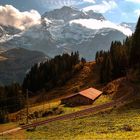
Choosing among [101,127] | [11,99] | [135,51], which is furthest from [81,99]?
[11,99]

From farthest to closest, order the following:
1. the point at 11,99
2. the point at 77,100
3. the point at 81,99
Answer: the point at 11,99 → the point at 77,100 → the point at 81,99

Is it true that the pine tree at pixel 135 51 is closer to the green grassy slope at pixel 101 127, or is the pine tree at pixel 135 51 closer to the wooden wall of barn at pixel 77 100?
the wooden wall of barn at pixel 77 100

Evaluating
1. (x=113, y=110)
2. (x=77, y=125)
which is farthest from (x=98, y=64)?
(x=77, y=125)

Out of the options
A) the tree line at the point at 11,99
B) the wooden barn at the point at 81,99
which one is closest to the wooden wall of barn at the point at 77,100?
the wooden barn at the point at 81,99

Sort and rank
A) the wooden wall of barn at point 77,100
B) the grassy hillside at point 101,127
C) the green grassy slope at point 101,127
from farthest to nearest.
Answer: the wooden wall of barn at point 77,100 < the grassy hillside at point 101,127 < the green grassy slope at point 101,127

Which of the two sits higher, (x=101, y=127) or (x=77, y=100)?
(x=77, y=100)

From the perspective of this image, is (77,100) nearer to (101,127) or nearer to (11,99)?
(101,127)

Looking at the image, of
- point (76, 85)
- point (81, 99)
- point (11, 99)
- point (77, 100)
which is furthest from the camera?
point (76, 85)

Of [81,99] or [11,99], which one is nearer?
[81,99]

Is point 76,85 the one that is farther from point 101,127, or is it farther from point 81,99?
point 101,127

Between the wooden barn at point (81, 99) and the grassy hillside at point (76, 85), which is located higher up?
the grassy hillside at point (76, 85)

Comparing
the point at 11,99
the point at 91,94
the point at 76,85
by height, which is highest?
the point at 76,85

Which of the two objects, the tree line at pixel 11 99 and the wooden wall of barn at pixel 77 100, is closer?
the wooden wall of barn at pixel 77 100

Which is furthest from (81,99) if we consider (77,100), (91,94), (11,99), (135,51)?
(11,99)
